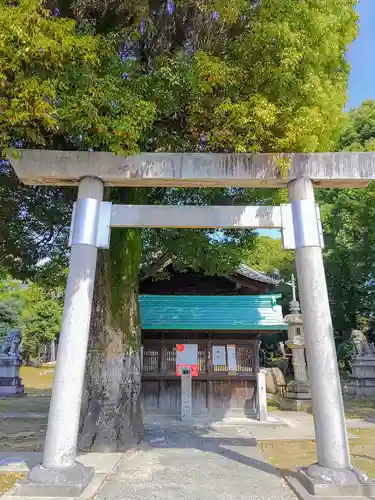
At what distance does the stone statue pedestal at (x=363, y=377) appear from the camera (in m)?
18.4

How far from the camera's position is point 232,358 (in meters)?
12.0

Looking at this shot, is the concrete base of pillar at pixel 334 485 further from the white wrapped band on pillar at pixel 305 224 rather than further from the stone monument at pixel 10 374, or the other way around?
the stone monument at pixel 10 374

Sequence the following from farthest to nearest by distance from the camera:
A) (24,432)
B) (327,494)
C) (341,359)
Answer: (341,359) → (24,432) → (327,494)

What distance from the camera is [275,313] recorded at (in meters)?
12.2

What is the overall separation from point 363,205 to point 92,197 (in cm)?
1173

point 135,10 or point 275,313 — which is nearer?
point 135,10

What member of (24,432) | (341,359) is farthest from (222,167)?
(341,359)

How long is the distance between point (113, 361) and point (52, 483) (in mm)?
2820

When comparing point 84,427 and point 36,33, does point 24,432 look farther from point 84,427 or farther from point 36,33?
point 36,33

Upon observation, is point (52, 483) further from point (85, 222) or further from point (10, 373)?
point (10, 373)

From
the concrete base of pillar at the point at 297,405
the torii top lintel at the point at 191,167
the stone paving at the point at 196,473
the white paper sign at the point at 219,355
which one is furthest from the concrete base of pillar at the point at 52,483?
the concrete base of pillar at the point at 297,405

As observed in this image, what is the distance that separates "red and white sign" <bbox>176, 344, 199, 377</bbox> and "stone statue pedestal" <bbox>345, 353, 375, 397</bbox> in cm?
1079

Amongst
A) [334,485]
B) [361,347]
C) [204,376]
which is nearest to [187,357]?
[204,376]

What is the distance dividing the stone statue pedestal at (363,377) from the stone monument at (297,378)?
186 inches
